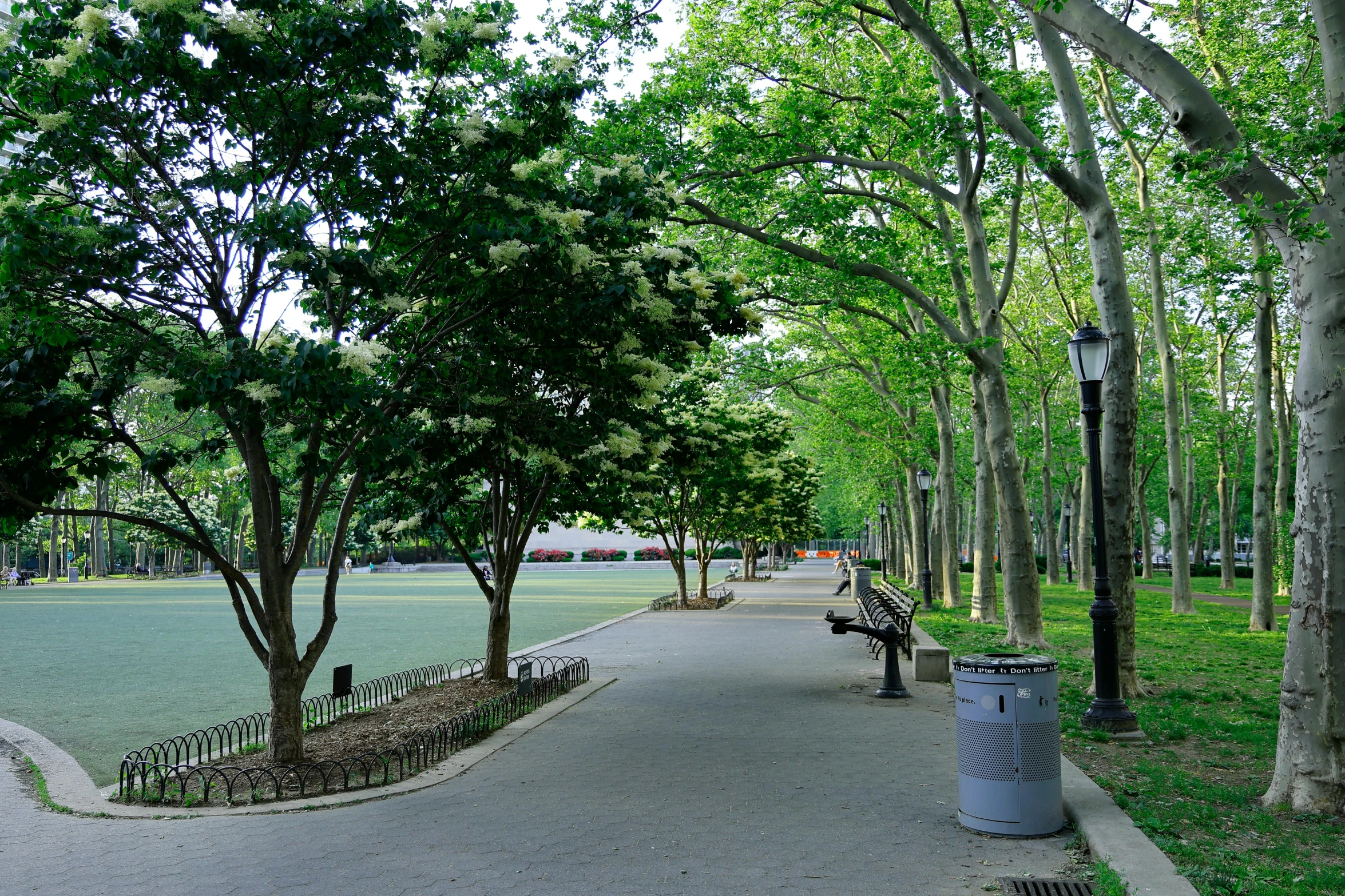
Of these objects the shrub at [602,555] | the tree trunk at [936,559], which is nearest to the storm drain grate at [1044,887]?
the tree trunk at [936,559]

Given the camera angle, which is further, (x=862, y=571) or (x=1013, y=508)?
(x=862, y=571)

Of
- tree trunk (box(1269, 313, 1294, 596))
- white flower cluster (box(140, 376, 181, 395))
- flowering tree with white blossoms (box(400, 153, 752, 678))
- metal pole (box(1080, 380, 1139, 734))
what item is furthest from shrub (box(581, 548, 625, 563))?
white flower cluster (box(140, 376, 181, 395))

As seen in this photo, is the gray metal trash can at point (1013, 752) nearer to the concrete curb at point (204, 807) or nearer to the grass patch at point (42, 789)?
the concrete curb at point (204, 807)

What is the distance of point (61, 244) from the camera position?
6590 millimetres

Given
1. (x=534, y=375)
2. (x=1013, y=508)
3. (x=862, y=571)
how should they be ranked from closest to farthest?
(x=534, y=375) → (x=1013, y=508) → (x=862, y=571)

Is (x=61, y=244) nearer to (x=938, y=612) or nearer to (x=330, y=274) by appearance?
(x=330, y=274)

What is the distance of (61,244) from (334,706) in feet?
21.7

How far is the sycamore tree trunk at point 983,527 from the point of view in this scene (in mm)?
20219

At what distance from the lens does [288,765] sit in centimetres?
789

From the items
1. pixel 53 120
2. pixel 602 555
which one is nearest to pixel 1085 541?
pixel 53 120

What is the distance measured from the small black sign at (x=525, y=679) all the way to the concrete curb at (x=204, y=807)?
15.8 inches

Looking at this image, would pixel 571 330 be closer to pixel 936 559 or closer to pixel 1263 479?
pixel 1263 479

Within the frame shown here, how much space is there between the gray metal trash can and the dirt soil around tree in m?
5.06

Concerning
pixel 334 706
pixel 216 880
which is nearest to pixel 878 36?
pixel 334 706
